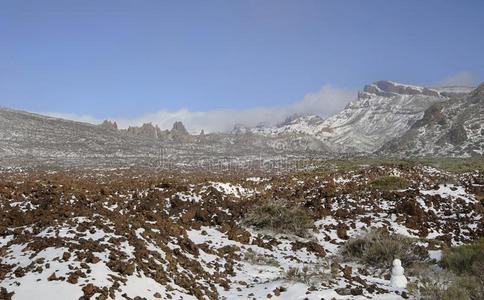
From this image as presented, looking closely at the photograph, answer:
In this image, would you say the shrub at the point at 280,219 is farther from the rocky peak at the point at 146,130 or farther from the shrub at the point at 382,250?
the rocky peak at the point at 146,130

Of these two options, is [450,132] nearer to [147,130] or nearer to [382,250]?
[382,250]

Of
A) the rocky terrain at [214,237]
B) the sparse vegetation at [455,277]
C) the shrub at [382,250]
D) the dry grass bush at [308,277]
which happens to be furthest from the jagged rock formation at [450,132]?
the dry grass bush at [308,277]

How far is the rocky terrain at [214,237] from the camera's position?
11867mm

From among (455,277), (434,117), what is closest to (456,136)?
(434,117)

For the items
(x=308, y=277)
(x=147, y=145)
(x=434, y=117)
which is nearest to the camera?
(x=308, y=277)

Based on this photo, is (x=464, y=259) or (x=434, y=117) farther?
(x=434, y=117)

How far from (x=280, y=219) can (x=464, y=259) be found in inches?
A: 301

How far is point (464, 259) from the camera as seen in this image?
15094 millimetres

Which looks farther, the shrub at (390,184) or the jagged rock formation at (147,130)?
the jagged rock formation at (147,130)

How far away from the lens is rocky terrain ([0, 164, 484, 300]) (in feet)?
38.9

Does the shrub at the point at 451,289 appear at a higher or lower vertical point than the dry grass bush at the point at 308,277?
higher

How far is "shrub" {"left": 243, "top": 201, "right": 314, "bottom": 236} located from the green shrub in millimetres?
5991

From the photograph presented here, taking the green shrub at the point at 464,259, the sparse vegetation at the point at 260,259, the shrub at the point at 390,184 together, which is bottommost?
the sparse vegetation at the point at 260,259

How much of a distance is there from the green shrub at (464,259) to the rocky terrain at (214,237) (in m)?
1.19
